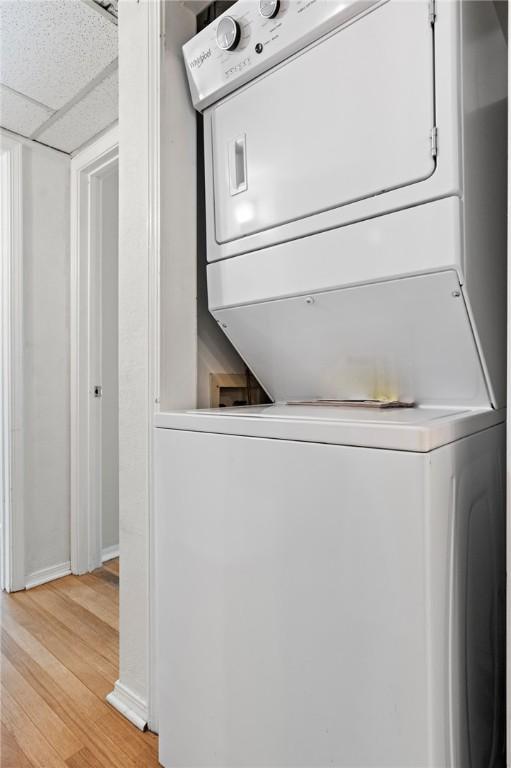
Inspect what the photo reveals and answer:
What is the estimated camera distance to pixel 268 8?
101 centimetres

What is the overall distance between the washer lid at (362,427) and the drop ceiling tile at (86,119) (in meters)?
1.70

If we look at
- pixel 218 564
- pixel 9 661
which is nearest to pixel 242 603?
pixel 218 564

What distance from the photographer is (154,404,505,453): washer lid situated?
2.24 feet

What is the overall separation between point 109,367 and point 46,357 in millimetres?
385

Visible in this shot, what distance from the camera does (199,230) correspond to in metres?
1.39

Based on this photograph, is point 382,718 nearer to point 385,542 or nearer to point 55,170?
point 385,542

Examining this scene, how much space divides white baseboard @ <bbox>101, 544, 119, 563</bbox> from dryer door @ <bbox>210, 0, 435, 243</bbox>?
215 centimetres

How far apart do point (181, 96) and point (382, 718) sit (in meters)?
1.53

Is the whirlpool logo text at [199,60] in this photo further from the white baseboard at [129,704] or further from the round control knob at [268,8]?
the white baseboard at [129,704]

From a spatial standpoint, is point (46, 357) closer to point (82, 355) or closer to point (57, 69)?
point (82, 355)

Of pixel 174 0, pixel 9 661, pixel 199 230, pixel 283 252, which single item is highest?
pixel 174 0

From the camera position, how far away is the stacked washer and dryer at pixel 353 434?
27.9 inches

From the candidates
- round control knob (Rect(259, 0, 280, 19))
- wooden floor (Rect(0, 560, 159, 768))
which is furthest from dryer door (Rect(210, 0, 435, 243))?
wooden floor (Rect(0, 560, 159, 768))

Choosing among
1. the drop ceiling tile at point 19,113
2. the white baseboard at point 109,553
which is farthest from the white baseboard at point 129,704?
the drop ceiling tile at point 19,113
